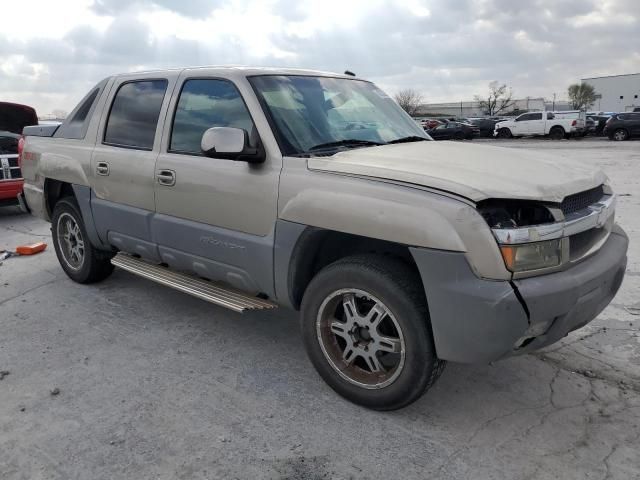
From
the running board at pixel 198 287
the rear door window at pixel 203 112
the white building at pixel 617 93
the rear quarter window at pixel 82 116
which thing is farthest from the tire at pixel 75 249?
the white building at pixel 617 93

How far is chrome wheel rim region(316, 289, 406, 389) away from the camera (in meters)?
2.85

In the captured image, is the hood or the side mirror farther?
the side mirror

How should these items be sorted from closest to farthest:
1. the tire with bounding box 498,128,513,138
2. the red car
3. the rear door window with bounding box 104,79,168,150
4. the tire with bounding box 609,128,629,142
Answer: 1. the rear door window with bounding box 104,79,168,150
2. the red car
3. the tire with bounding box 609,128,629,142
4. the tire with bounding box 498,128,513,138

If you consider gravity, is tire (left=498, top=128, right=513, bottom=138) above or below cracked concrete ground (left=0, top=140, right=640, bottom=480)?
above

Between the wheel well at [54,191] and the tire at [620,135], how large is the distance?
1123 inches

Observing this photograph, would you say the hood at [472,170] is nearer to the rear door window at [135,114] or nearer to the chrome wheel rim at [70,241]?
the rear door window at [135,114]

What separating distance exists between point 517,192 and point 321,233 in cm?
105

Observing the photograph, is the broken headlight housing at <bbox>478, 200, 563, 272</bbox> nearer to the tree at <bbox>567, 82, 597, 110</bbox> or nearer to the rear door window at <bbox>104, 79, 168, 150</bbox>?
the rear door window at <bbox>104, 79, 168, 150</bbox>

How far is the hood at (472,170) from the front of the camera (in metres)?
2.54

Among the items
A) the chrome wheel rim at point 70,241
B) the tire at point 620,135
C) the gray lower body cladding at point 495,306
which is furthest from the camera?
the tire at point 620,135

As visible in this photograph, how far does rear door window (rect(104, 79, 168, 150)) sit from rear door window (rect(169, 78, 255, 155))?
10.5 inches

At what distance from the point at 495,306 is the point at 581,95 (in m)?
94.8

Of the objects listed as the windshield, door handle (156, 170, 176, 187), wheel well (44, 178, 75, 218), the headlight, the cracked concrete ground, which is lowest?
the cracked concrete ground

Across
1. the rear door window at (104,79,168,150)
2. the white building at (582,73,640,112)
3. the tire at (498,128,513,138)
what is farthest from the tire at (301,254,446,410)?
the white building at (582,73,640,112)
